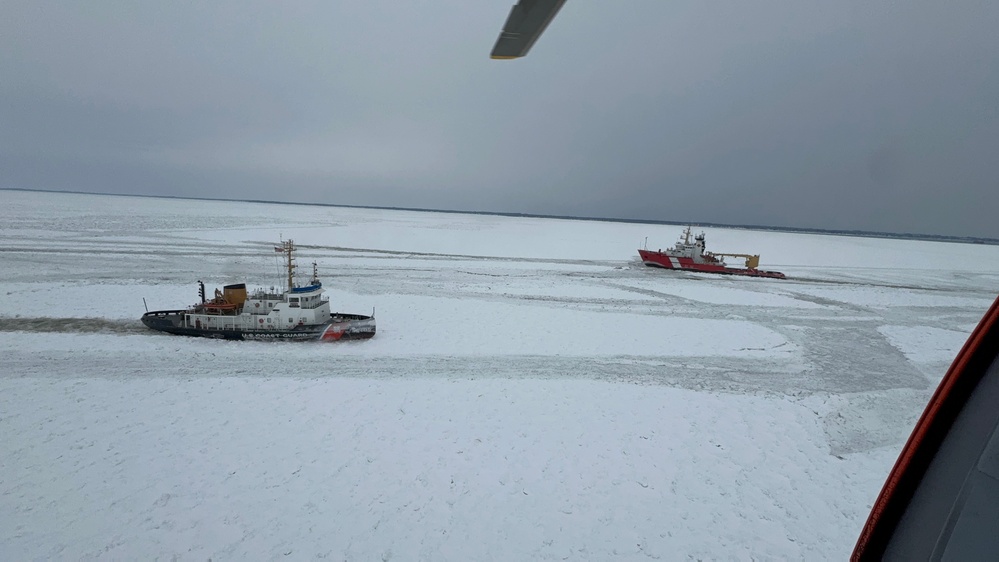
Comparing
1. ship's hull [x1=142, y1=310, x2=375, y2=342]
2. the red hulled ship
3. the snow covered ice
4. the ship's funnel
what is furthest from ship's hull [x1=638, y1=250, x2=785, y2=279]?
the ship's funnel

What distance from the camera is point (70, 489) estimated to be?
7.25 m

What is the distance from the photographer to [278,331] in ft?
49.5

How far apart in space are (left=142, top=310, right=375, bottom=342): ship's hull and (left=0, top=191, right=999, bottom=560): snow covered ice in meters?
0.44

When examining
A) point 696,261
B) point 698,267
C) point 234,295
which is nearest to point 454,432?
point 234,295

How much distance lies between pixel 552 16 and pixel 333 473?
838 cm

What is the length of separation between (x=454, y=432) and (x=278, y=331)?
30.0 ft

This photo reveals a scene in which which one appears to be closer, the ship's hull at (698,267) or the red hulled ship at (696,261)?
the ship's hull at (698,267)

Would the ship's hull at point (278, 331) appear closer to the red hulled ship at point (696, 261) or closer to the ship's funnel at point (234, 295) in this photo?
the ship's funnel at point (234, 295)

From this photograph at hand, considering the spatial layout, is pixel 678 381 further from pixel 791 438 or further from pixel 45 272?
pixel 45 272

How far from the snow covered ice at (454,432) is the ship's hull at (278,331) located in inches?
17.4

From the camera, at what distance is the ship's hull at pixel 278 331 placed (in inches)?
594

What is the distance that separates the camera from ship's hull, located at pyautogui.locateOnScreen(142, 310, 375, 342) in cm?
1509

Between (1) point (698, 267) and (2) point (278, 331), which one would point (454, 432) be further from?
(1) point (698, 267)

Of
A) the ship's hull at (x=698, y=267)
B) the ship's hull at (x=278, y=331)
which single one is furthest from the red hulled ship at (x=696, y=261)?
the ship's hull at (x=278, y=331)
